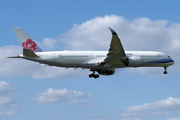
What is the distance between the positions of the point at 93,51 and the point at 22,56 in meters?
13.1

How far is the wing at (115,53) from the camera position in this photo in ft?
135

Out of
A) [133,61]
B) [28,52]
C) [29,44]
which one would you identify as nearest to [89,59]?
[133,61]

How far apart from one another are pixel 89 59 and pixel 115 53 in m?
6.09

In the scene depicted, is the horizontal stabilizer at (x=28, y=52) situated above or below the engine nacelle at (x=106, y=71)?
above

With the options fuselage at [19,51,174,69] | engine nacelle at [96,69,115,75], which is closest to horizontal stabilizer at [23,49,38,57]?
fuselage at [19,51,174,69]

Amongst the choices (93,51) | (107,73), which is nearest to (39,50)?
(93,51)

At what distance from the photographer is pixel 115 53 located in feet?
149

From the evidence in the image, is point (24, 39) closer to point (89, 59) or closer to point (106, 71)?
point (89, 59)

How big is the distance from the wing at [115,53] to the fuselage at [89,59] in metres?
0.40

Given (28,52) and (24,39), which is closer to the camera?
(28,52)

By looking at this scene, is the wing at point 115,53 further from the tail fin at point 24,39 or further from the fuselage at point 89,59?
the tail fin at point 24,39

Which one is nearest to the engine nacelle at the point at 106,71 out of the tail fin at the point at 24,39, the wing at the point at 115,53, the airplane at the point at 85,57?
the airplane at the point at 85,57

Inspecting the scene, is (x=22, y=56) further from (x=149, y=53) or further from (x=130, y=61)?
(x=149, y=53)

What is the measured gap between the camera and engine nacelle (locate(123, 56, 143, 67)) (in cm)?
4830
